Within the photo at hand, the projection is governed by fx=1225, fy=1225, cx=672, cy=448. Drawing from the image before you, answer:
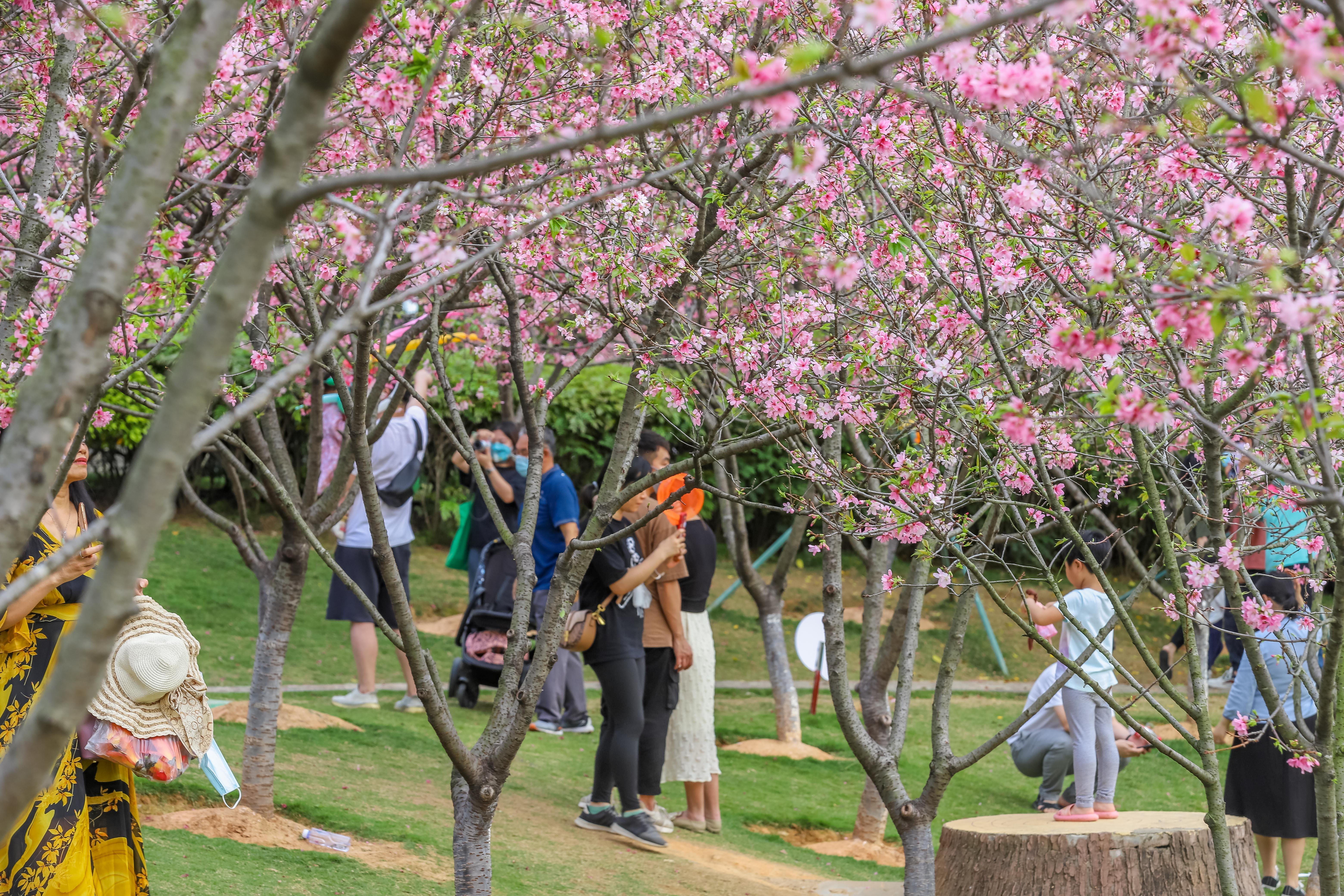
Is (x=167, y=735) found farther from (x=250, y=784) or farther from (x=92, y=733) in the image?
(x=250, y=784)

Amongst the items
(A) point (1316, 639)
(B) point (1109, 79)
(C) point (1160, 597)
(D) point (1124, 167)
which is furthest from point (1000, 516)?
(B) point (1109, 79)

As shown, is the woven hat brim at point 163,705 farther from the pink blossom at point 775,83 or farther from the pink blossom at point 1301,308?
the pink blossom at point 1301,308

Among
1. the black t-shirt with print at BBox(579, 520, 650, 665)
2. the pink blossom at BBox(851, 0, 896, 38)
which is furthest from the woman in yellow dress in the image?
the pink blossom at BBox(851, 0, 896, 38)

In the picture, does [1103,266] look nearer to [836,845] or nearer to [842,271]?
[842,271]

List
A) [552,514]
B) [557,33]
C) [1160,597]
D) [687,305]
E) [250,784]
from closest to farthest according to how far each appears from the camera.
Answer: [1160,597] → [557,33] → [250,784] → [552,514] → [687,305]

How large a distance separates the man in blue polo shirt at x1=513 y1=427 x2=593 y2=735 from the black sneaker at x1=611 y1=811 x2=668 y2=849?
0.77 m

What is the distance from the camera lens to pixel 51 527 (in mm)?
4070

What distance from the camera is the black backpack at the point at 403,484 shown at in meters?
8.52

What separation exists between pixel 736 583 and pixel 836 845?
6355 mm

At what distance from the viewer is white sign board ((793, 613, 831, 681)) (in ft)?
32.0

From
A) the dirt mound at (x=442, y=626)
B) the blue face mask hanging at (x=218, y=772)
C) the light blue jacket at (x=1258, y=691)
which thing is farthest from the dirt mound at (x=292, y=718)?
the light blue jacket at (x=1258, y=691)

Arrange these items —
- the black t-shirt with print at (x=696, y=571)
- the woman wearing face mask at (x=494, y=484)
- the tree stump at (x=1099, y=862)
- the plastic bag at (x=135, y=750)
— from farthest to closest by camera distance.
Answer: the woman wearing face mask at (x=494, y=484) < the black t-shirt with print at (x=696, y=571) < the tree stump at (x=1099, y=862) < the plastic bag at (x=135, y=750)

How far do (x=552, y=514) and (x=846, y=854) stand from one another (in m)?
2.65

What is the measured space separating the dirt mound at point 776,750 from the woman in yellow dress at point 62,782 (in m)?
5.59
